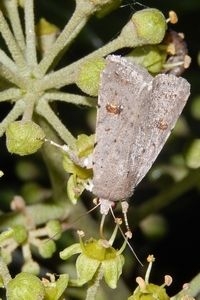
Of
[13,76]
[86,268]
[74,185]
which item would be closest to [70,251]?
[86,268]

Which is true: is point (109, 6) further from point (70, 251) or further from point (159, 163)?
point (159, 163)

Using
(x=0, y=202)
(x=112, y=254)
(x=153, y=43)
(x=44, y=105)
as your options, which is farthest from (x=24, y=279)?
(x=0, y=202)

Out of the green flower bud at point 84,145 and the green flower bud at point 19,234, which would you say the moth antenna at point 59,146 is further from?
Answer: the green flower bud at point 19,234

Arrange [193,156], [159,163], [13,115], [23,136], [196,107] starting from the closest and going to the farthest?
1. [23,136]
2. [13,115]
3. [193,156]
4. [196,107]
5. [159,163]

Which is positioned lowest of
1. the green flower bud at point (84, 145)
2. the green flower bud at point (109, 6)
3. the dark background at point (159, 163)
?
the dark background at point (159, 163)

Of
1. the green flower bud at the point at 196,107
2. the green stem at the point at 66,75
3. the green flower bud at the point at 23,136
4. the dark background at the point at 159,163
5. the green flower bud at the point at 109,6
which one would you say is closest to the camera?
the green flower bud at the point at 23,136

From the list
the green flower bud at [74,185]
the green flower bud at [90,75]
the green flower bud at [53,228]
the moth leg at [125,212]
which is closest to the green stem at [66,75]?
the green flower bud at [90,75]

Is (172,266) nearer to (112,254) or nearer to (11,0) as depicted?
(112,254)
